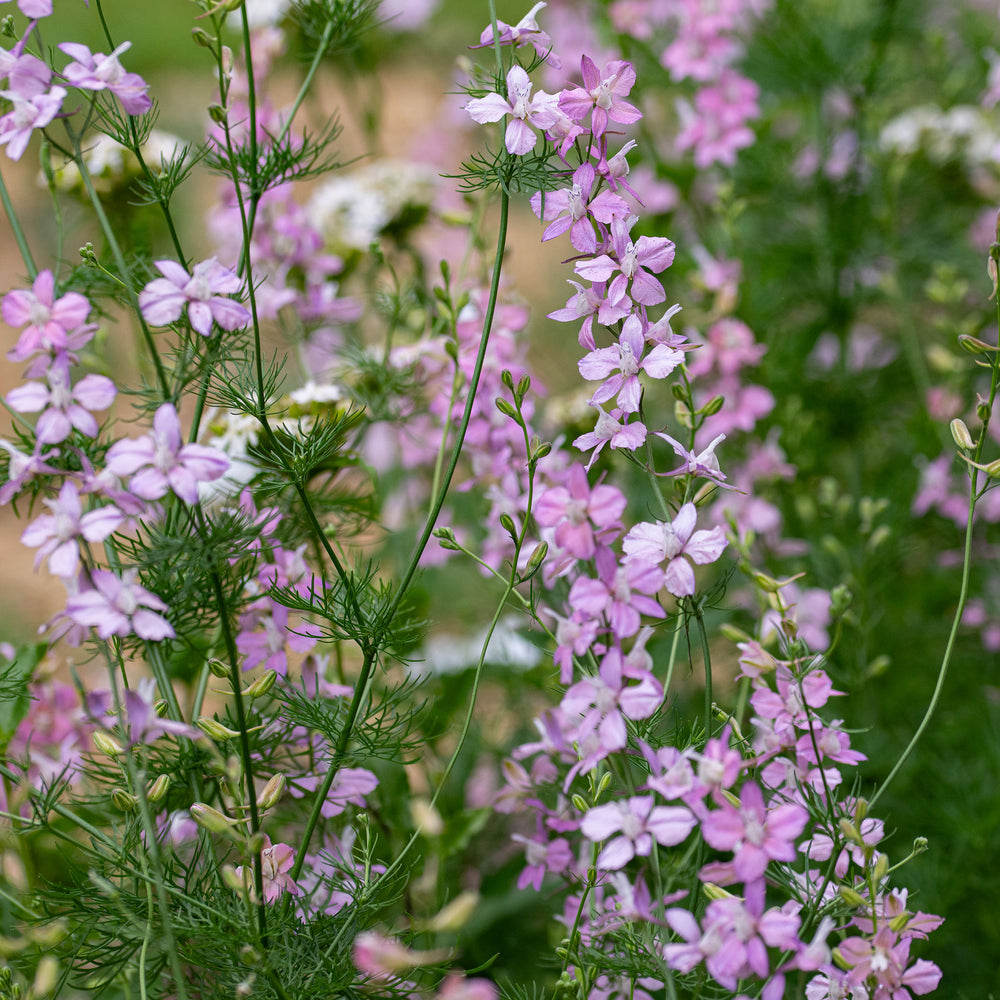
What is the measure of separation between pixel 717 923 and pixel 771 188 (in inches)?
36.7

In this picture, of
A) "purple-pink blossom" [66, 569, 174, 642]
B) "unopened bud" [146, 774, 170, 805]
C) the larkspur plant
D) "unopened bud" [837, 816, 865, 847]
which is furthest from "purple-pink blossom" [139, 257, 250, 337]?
"unopened bud" [837, 816, 865, 847]

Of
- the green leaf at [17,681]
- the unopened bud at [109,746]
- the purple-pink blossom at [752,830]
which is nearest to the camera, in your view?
the purple-pink blossom at [752,830]

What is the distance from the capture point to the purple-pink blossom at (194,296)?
44 centimetres

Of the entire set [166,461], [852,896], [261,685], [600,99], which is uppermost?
[600,99]

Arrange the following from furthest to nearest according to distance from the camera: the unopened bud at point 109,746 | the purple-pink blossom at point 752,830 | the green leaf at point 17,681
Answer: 1. the green leaf at point 17,681
2. the unopened bud at point 109,746
3. the purple-pink blossom at point 752,830

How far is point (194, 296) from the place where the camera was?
0.46 m

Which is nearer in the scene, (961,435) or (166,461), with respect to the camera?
(166,461)

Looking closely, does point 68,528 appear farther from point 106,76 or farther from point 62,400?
point 106,76

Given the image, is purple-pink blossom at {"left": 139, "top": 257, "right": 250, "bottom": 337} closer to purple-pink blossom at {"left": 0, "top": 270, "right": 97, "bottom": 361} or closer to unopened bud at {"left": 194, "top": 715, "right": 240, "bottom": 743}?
purple-pink blossom at {"left": 0, "top": 270, "right": 97, "bottom": 361}

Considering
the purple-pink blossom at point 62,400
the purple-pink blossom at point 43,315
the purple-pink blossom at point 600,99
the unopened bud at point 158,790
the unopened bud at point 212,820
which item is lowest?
the unopened bud at point 212,820

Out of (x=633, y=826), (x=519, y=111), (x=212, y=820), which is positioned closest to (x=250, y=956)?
(x=212, y=820)

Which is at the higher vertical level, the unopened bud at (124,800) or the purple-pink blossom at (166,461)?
the purple-pink blossom at (166,461)

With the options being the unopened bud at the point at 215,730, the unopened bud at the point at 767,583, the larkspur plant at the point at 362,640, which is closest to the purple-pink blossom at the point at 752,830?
the larkspur plant at the point at 362,640

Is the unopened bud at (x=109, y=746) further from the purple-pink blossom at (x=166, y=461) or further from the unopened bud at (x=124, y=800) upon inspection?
the purple-pink blossom at (x=166, y=461)
